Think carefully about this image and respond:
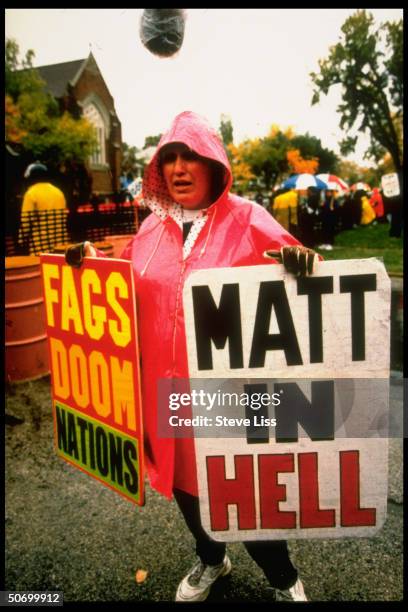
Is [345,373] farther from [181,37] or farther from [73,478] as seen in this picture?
[73,478]

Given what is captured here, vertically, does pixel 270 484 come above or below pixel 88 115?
below

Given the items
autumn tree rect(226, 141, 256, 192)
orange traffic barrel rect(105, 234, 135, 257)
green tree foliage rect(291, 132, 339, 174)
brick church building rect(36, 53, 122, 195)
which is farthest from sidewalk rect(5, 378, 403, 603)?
green tree foliage rect(291, 132, 339, 174)

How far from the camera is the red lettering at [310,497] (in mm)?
1351

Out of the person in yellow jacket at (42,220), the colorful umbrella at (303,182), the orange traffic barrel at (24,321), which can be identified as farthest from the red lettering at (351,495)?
the colorful umbrella at (303,182)

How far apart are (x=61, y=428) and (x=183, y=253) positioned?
0.85 meters

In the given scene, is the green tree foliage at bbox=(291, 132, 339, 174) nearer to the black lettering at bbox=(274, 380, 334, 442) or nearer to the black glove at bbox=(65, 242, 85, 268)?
the black glove at bbox=(65, 242, 85, 268)

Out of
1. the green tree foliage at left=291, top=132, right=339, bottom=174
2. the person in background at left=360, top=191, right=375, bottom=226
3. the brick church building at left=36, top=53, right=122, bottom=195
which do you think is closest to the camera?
the person in background at left=360, top=191, right=375, bottom=226

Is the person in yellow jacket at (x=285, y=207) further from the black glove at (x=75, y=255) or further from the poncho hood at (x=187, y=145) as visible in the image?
the black glove at (x=75, y=255)

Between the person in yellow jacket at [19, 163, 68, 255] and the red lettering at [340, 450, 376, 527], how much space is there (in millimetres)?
4769

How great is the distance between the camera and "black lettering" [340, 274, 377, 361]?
124cm

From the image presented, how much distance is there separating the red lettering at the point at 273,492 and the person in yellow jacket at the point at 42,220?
463cm

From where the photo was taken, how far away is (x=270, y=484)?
1.37m

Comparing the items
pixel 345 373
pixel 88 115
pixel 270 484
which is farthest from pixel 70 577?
pixel 88 115

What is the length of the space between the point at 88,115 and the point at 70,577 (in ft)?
84.6
